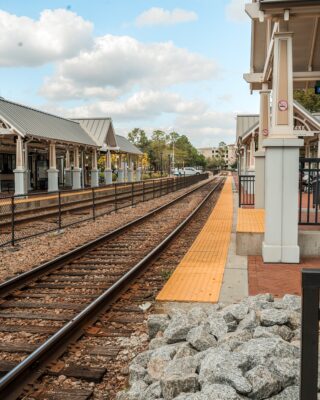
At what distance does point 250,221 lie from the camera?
10391mm

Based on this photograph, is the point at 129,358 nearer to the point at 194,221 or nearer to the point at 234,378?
the point at 234,378

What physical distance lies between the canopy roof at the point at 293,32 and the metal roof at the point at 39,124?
13.9 m

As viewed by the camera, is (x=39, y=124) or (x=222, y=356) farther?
(x=39, y=124)

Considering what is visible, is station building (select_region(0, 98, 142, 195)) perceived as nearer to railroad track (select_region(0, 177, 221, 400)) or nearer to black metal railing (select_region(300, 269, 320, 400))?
railroad track (select_region(0, 177, 221, 400))

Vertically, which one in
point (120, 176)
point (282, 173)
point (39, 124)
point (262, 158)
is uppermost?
point (39, 124)

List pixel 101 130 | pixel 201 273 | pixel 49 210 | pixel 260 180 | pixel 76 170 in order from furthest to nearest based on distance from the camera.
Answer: pixel 101 130, pixel 76 170, pixel 49 210, pixel 260 180, pixel 201 273

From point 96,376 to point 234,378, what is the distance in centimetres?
142

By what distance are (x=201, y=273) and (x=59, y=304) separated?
7.76 feet

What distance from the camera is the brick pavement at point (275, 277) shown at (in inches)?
257

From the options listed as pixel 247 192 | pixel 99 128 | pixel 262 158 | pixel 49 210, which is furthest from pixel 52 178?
pixel 262 158

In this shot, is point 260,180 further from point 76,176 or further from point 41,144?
point 76,176

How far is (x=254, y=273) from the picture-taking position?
751cm

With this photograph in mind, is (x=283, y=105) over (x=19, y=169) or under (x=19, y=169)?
over

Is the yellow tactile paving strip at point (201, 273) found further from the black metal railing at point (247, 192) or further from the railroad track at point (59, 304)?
the black metal railing at point (247, 192)
